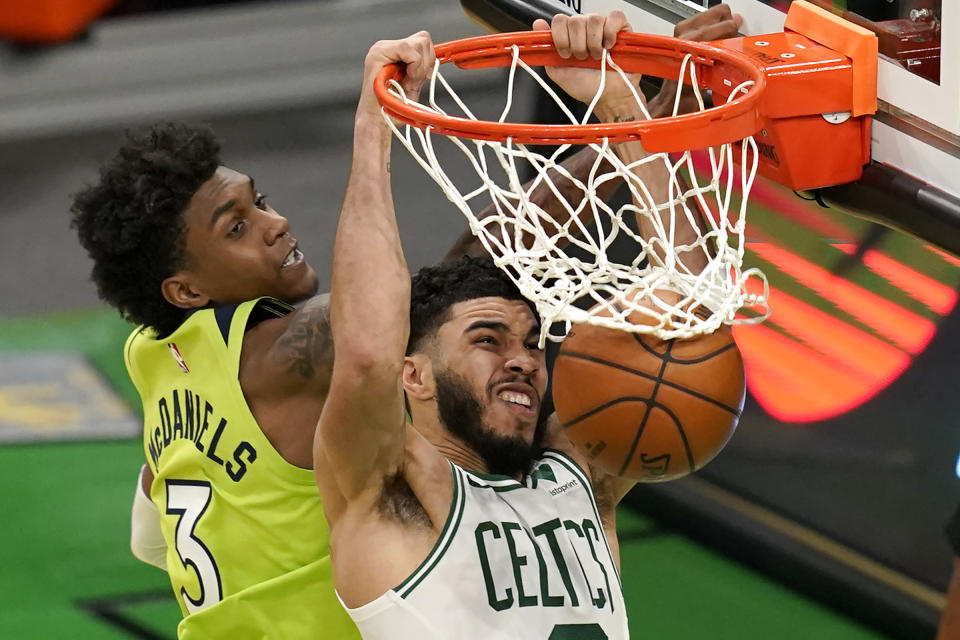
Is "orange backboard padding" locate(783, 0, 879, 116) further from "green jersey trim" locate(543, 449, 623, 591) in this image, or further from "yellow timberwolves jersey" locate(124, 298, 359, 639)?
"yellow timberwolves jersey" locate(124, 298, 359, 639)

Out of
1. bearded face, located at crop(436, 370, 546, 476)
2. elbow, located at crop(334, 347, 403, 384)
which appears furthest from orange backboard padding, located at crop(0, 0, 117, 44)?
elbow, located at crop(334, 347, 403, 384)

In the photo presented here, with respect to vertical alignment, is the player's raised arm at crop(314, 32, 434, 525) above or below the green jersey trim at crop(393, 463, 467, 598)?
above

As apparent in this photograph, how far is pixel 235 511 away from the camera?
3.03 meters

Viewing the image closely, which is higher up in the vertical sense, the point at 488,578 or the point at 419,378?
the point at 419,378

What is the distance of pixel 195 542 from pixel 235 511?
0.13 metres

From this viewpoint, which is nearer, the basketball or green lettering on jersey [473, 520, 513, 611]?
the basketball

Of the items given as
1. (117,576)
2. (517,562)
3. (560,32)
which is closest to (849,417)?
(517,562)

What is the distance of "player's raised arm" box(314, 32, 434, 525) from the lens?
250 cm

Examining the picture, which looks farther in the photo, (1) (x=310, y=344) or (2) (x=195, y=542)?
(2) (x=195, y=542)

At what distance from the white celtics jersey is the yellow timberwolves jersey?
0.26 metres

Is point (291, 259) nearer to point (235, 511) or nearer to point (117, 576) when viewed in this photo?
point (235, 511)

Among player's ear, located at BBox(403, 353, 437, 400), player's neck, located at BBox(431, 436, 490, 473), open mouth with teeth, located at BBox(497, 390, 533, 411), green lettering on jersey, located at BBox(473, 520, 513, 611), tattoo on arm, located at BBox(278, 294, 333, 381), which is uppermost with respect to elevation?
tattoo on arm, located at BBox(278, 294, 333, 381)

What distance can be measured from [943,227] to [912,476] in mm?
2131

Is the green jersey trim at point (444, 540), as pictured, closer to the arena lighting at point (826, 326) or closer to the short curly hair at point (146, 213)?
the short curly hair at point (146, 213)
